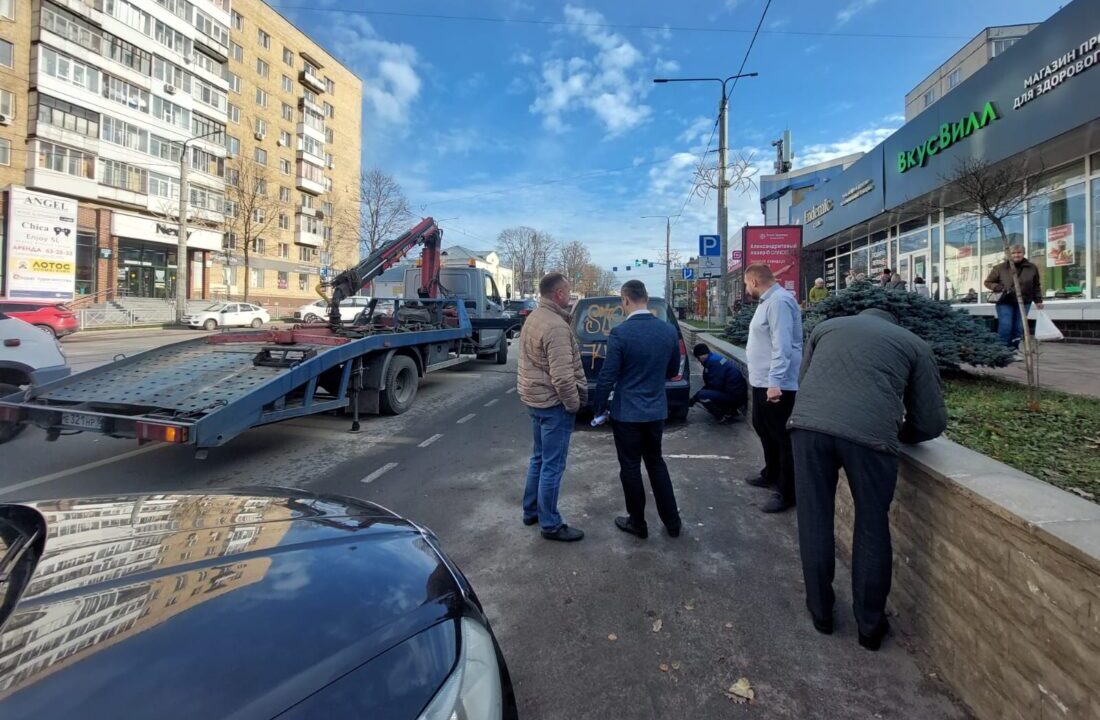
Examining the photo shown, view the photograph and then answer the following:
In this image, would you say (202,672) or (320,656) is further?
(320,656)

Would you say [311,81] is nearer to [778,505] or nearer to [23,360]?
[23,360]

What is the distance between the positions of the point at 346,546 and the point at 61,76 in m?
44.7

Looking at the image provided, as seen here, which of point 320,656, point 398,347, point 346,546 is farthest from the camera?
point 398,347

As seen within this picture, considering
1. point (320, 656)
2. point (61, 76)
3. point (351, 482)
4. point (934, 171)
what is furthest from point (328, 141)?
point (320, 656)

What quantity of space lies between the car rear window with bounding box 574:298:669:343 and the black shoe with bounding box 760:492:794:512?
339 cm

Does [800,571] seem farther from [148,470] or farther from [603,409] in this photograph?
[148,470]

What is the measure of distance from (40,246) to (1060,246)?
4030 centimetres

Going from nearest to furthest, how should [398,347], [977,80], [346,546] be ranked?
[346,546] → [398,347] → [977,80]

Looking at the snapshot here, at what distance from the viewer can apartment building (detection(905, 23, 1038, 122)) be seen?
32.0 meters

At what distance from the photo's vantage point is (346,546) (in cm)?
191

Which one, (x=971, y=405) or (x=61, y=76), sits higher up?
(x=61, y=76)

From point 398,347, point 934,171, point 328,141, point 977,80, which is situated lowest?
point 398,347

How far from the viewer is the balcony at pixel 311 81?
52.8m

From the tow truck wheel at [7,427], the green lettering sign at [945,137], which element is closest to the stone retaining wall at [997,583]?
the tow truck wheel at [7,427]
